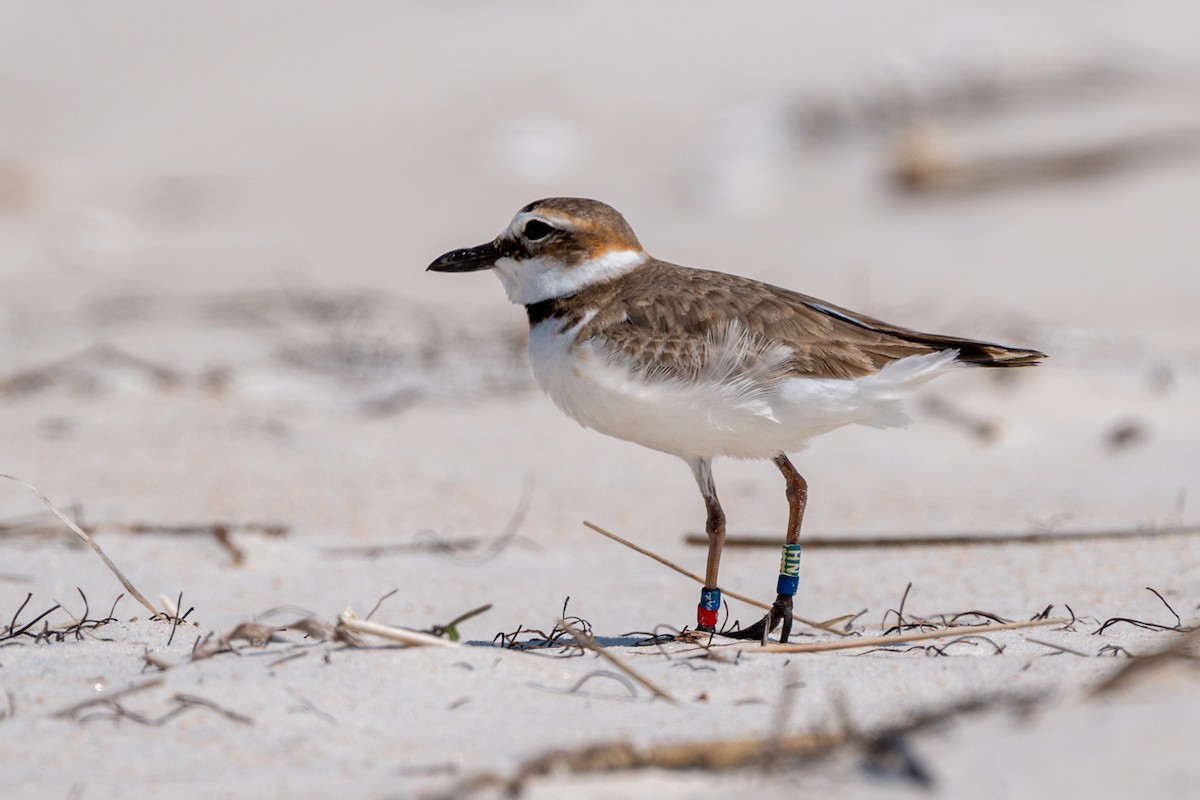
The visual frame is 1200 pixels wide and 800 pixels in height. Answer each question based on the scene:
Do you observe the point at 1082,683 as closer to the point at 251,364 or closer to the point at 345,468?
the point at 345,468

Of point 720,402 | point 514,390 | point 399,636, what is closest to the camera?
point 399,636

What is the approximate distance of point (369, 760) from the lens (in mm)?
2248

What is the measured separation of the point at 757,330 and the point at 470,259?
0.97m

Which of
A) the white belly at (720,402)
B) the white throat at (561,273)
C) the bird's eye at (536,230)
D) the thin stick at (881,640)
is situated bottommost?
the thin stick at (881,640)

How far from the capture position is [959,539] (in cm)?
425

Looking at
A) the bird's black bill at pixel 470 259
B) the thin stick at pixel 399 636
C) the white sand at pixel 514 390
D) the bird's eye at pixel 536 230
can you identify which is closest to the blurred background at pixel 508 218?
the white sand at pixel 514 390

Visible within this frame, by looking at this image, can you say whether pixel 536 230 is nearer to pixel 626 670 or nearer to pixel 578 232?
pixel 578 232

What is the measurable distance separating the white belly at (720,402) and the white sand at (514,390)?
56 centimetres

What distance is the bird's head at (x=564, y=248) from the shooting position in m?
3.70

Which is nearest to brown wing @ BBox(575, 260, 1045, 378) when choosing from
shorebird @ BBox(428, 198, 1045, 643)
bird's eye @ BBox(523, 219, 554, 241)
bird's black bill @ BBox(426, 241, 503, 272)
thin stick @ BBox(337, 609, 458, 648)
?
shorebird @ BBox(428, 198, 1045, 643)

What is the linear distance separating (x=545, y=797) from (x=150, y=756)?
71 centimetres

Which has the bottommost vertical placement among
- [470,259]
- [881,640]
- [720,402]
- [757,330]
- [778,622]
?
[778,622]

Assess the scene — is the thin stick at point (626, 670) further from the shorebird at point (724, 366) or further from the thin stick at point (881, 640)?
the shorebird at point (724, 366)

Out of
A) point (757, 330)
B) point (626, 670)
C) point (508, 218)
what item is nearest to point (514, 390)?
point (757, 330)
